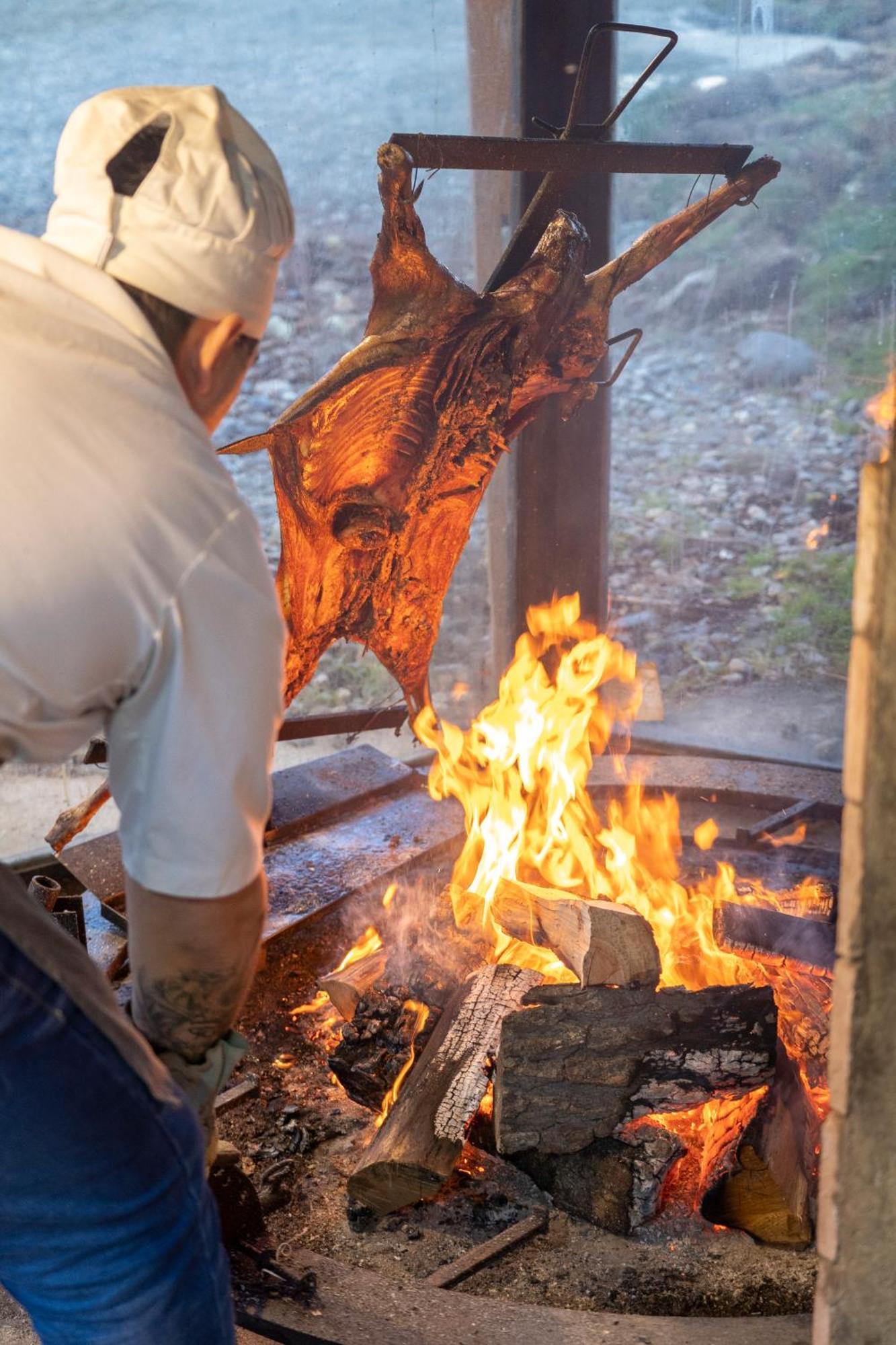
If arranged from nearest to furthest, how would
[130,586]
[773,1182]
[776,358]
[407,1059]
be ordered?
[130,586] < [773,1182] < [407,1059] < [776,358]

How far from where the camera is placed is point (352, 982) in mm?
3141

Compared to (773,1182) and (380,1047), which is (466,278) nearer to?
(380,1047)

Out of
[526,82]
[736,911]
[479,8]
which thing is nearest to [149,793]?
[736,911]

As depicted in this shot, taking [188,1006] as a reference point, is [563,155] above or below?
above

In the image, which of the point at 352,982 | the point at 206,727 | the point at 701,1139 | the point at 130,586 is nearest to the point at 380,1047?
the point at 352,982

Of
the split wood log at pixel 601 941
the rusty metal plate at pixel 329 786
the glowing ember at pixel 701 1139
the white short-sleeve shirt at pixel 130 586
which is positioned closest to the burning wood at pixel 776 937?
the split wood log at pixel 601 941

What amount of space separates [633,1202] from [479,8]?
4.40 metres

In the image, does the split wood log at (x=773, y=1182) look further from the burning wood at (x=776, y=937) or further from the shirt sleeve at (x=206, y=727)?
the shirt sleeve at (x=206, y=727)

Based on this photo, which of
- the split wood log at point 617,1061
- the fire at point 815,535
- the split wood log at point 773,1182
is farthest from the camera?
the fire at point 815,535

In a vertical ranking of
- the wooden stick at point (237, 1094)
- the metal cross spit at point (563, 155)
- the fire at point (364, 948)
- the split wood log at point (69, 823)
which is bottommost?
the wooden stick at point (237, 1094)

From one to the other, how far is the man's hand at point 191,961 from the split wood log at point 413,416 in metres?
1.73

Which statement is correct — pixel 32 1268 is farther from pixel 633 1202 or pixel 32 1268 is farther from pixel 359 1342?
pixel 633 1202

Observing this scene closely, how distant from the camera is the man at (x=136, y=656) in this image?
1292 mm

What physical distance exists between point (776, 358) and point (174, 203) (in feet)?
23.3
